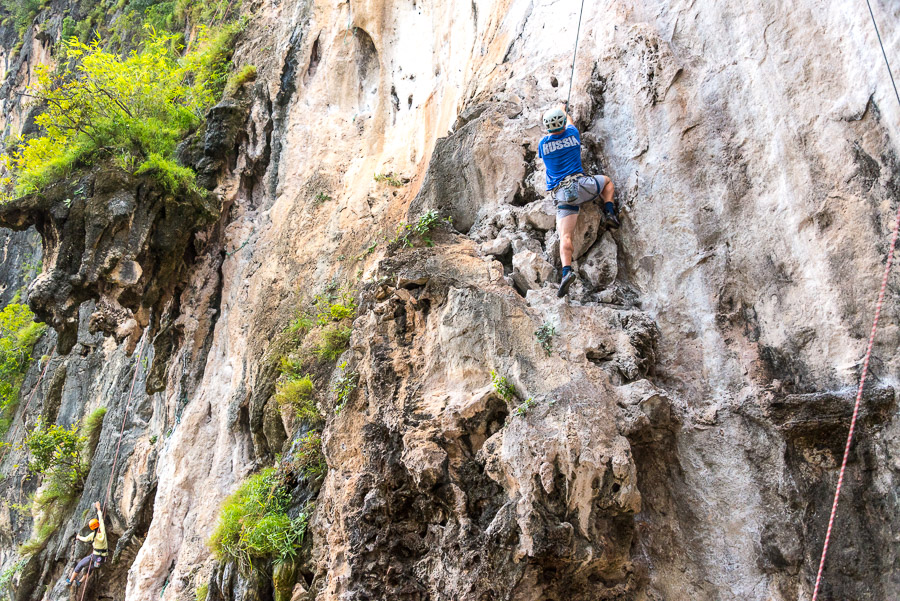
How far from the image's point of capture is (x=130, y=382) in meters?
12.8

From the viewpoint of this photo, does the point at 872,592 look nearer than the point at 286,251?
Yes

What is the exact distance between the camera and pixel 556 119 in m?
5.69

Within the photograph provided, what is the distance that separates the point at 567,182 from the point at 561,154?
0.28 m

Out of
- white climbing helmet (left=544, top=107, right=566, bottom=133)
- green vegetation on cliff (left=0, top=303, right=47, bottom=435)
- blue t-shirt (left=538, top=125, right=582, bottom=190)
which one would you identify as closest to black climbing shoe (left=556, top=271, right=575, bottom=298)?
blue t-shirt (left=538, top=125, right=582, bottom=190)

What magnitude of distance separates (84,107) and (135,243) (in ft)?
7.63

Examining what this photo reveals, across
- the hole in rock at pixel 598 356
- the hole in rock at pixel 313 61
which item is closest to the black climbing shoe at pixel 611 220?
the hole in rock at pixel 598 356

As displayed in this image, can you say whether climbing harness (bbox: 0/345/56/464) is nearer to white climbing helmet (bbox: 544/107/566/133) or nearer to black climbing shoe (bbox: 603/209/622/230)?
white climbing helmet (bbox: 544/107/566/133)

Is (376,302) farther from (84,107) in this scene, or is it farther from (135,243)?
(84,107)

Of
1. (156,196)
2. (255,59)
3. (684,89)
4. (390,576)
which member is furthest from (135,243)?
(684,89)

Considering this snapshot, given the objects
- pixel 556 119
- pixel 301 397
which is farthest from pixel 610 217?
pixel 301 397

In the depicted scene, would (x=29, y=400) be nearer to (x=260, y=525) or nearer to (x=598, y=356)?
(x=260, y=525)

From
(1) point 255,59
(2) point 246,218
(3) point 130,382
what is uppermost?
(1) point 255,59

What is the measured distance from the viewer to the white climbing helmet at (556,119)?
569 cm

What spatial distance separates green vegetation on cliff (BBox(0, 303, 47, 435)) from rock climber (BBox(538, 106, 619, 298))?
56.9ft
